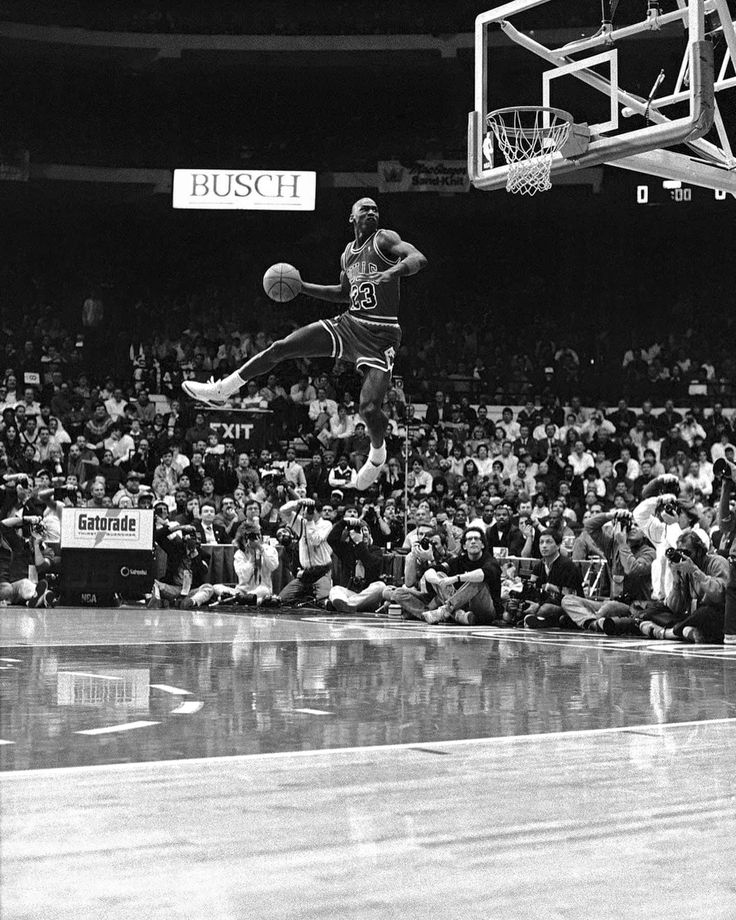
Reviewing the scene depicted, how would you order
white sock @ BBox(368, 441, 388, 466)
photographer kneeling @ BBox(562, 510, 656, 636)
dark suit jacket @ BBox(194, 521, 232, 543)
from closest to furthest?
white sock @ BBox(368, 441, 388, 466) < photographer kneeling @ BBox(562, 510, 656, 636) < dark suit jacket @ BBox(194, 521, 232, 543)

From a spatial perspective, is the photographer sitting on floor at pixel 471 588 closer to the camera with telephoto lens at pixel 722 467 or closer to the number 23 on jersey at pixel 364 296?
the camera with telephoto lens at pixel 722 467

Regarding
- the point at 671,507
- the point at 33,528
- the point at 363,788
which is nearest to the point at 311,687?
the point at 363,788

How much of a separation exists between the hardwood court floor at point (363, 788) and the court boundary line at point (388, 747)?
22 millimetres

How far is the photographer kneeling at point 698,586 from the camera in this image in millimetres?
11758

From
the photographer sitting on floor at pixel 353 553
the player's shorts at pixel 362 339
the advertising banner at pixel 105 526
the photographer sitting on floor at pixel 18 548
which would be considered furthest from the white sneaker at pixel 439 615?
the player's shorts at pixel 362 339

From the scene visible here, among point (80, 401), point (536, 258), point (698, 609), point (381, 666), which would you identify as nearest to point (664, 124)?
point (381, 666)

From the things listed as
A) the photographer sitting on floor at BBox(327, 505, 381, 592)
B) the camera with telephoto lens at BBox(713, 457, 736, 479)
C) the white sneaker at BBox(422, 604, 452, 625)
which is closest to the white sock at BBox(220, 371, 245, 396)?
the white sneaker at BBox(422, 604, 452, 625)

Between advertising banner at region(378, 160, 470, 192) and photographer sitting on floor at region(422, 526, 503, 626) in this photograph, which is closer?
photographer sitting on floor at region(422, 526, 503, 626)

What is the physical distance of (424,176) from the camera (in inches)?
1000

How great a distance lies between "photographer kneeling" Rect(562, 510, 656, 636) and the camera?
42.4 ft

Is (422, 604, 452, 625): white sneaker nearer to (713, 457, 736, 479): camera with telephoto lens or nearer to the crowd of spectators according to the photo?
the crowd of spectators

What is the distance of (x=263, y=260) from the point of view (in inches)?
1126

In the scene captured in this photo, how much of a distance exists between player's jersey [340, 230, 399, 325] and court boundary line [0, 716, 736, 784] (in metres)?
3.31

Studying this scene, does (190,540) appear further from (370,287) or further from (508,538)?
(370,287)
